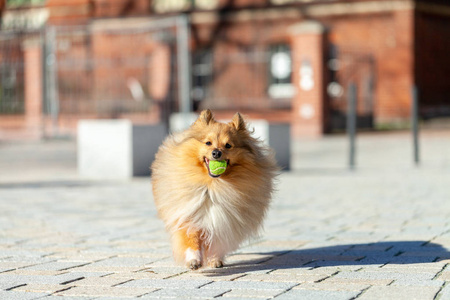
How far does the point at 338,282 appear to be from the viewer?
509cm

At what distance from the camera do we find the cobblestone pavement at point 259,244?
494 centimetres

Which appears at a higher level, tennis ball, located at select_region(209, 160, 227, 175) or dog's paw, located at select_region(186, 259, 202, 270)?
tennis ball, located at select_region(209, 160, 227, 175)

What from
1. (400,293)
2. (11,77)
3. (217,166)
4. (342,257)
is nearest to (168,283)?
(217,166)

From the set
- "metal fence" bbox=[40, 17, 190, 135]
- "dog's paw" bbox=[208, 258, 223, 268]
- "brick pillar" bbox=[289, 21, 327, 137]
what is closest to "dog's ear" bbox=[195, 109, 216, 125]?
"dog's paw" bbox=[208, 258, 223, 268]

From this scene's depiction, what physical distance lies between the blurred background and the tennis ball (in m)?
18.9

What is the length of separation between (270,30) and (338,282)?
28.9m

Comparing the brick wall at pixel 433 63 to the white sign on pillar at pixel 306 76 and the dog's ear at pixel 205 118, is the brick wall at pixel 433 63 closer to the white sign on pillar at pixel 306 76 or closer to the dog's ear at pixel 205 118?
the white sign on pillar at pixel 306 76

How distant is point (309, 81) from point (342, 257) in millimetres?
20726

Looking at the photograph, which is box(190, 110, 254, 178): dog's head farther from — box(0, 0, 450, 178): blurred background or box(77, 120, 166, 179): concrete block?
box(0, 0, 450, 178): blurred background

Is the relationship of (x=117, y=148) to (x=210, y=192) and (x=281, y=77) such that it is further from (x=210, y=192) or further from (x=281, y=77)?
(x=281, y=77)

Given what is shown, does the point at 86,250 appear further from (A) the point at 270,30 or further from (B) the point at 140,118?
(A) the point at 270,30

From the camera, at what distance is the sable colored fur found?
555 centimetres

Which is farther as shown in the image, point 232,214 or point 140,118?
point 140,118

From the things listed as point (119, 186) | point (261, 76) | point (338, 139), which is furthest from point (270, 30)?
point (119, 186)
